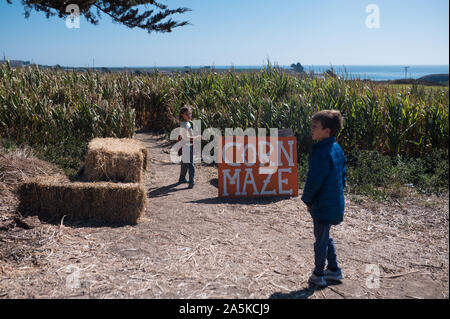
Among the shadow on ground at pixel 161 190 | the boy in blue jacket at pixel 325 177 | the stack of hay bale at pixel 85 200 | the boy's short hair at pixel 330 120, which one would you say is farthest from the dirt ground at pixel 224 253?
the boy's short hair at pixel 330 120

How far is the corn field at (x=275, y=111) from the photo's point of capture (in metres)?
7.83

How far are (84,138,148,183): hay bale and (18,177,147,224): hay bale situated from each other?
0.60m

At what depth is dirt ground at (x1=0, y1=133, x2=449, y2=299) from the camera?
329 cm

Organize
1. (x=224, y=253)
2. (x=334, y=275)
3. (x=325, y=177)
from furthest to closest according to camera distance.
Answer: (x=224, y=253), (x=334, y=275), (x=325, y=177)

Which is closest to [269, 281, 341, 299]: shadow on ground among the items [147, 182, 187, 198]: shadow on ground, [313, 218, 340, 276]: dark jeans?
[313, 218, 340, 276]: dark jeans

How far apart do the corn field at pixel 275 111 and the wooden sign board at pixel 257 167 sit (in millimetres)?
1937

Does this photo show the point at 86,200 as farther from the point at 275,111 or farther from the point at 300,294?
the point at 275,111

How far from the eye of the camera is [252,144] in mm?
6055

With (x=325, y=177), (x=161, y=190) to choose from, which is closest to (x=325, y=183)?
(x=325, y=177)

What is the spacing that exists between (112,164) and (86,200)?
2.84 feet

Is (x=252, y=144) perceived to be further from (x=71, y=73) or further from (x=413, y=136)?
(x=71, y=73)

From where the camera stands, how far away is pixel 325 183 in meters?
3.15

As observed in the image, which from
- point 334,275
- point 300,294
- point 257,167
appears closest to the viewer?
point 300,294
